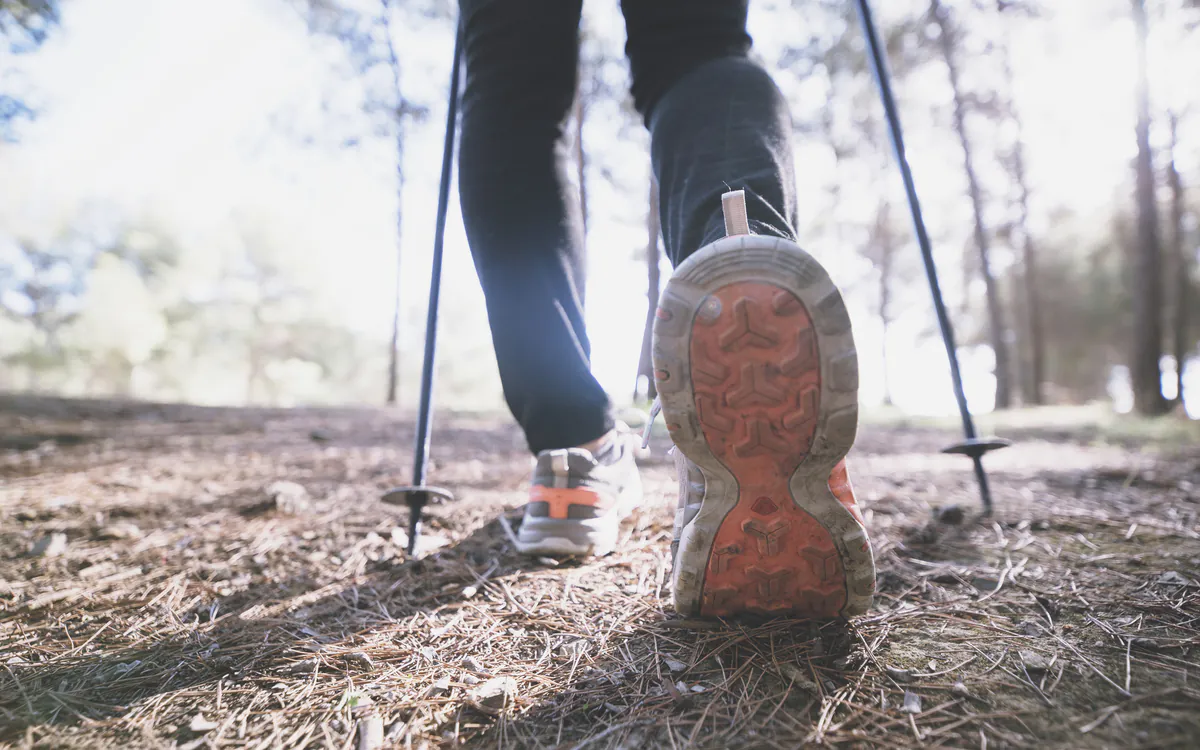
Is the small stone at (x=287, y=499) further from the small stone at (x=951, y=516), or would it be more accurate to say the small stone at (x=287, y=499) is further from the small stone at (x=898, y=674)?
the small stone at (x=951, y=516)

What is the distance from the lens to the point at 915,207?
4.46ft

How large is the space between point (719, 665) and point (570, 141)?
3.29 ft

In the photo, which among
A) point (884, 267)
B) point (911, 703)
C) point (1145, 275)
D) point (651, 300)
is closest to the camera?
point (911, 703)

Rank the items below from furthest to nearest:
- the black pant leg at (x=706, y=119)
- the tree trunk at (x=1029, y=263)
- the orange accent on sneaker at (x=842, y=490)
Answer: the tree trunk at (x=1029, y=263) → the black pant leg at (x=706, y=119) → the orange accent on sneaker at (x=842, y=490)

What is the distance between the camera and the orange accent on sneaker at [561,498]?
1.04 m

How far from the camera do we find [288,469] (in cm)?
237

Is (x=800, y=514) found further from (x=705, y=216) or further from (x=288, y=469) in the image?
(x=288, y=469)

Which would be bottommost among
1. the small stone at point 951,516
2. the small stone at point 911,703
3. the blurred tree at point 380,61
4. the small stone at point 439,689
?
the small stone at point 439,689

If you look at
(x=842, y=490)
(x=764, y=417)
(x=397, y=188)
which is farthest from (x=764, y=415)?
(x=397, y=188)

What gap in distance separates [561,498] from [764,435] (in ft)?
1.63

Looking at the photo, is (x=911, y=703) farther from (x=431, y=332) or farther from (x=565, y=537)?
(x=431, y=332)

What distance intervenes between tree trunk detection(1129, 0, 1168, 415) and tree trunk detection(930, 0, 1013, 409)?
2.39 meters

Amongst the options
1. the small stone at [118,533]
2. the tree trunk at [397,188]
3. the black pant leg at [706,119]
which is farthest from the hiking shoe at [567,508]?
the tree trunk at [397,188]

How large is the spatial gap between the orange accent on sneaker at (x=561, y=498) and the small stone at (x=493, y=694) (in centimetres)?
38
